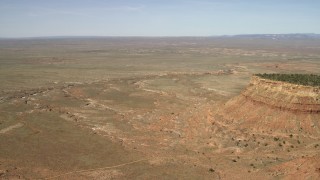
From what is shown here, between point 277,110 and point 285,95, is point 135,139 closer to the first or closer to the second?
point 277,110

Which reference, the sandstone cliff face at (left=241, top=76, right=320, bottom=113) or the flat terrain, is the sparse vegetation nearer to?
the sandstone cliff face at (left=241, top=76, right=320, bottom=113)

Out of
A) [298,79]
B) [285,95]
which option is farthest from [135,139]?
[298,79]

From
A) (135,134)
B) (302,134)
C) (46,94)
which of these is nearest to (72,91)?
(46,94)

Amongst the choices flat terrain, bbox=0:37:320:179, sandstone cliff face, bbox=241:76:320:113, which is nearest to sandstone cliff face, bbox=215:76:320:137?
sandstone cliff face, bbox=241:76:320:113

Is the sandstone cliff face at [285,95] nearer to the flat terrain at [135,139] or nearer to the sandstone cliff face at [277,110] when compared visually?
the sandstone cliff face at [277,110]

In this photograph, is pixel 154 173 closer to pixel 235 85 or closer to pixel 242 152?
pixel 242 152

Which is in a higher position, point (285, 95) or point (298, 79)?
point (298, 79)

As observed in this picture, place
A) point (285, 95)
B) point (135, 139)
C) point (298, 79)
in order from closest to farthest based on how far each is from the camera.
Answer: point (135, 139), point (285, 95), point (298, 79)

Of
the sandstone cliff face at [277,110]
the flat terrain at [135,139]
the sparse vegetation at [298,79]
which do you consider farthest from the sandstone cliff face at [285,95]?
the flat terrain at [135,139]
